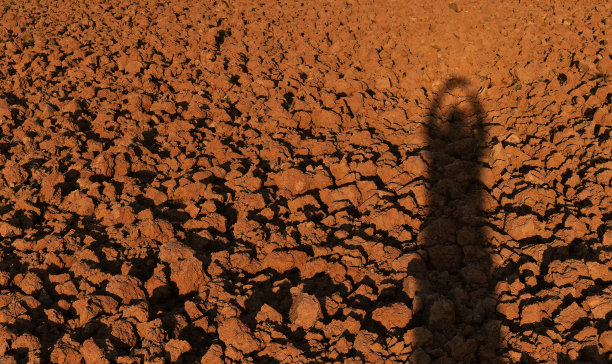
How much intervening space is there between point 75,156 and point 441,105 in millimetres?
3213

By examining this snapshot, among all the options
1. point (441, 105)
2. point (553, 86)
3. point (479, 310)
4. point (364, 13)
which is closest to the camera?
point (479, 310)

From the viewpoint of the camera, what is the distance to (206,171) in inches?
157

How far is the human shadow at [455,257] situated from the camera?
252cm

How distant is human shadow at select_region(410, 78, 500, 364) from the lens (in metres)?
2.52

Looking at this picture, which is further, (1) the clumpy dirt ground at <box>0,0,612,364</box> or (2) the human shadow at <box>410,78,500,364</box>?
(1) the clumpy dirt ground at <box>0,0,612,364</box>

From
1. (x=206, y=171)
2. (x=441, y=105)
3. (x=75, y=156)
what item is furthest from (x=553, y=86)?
(x=75, y=156)

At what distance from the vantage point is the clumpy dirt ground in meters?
2.67

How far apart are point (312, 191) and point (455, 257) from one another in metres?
1.20

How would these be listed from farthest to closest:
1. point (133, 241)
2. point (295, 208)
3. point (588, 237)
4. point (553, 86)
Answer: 1. point (553, 86)
2. point (295, 208)
3. point (133, 241)
4. point (588, 237)

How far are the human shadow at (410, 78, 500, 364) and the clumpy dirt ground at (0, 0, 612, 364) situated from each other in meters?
0.01

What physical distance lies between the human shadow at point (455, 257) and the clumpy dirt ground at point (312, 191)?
1cm

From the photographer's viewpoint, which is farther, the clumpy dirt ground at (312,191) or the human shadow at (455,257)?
the clumpy dirt ground at (312,191)

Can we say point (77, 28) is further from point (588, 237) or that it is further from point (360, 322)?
point (588, 237)

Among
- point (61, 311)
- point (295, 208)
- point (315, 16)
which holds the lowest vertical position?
point (61, 311)
